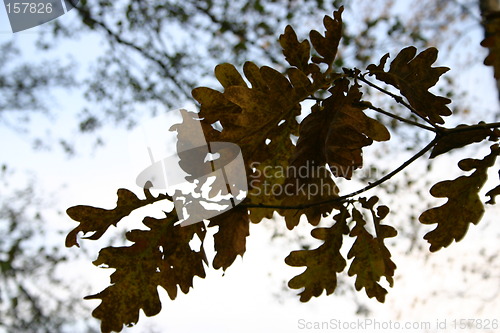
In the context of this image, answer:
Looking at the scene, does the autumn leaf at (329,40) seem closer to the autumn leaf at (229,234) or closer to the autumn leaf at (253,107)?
the autumn leaf at (253,107)

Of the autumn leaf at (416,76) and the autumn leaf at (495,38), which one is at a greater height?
the autumn leaf at (416,76)

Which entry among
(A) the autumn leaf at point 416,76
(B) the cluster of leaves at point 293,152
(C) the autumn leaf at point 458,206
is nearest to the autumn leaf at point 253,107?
(B) the cluster of leaves at point 293,152

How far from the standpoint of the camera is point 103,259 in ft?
1.95

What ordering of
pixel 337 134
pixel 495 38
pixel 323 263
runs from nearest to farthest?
1. pixel 495 38
2. pixel 337 134
3. pixel 323 263

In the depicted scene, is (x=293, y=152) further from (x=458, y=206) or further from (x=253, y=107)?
(x=458, y=206)

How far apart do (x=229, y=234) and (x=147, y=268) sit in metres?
0.11

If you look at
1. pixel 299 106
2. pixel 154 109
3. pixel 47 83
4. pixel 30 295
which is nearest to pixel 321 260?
pixel 299 106

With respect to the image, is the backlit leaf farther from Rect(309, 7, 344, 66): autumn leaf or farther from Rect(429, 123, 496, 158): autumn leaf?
Rect(429, 123, 496, 158): autumn leaf

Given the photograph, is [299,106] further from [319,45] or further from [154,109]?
[154,109]

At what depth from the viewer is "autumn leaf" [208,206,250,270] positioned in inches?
24.0

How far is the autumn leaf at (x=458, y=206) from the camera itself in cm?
62

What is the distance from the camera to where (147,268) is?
1.95 ft

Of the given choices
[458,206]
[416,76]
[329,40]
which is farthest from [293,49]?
[458,206]

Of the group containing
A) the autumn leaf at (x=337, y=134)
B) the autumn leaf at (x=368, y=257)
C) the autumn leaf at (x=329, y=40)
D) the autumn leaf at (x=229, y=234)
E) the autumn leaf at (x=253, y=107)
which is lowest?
the autumn leaf at (x=368, y=257)
